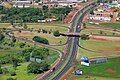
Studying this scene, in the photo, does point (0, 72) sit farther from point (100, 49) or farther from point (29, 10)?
point (29, 10)

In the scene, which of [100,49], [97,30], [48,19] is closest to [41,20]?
[48,19]

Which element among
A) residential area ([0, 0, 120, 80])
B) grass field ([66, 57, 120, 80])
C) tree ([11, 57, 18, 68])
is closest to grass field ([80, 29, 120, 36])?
residential area ([0, 0, 120, 80])

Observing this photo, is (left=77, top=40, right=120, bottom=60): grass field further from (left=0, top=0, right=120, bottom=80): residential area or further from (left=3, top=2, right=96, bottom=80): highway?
(left=3, top=2, right=96, bottom=80): highway

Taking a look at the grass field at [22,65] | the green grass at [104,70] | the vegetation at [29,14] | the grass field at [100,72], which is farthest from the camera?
the vegetation at [29,14]

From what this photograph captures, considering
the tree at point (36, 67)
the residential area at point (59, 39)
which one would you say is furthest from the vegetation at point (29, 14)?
the tree at point (36, 67)

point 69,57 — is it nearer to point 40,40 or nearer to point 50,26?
point 40,40

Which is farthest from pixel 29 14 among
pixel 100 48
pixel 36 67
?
pixel 36 67

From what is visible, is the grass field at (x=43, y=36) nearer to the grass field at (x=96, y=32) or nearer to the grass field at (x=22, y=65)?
the grass field at (x=22, y=65)
